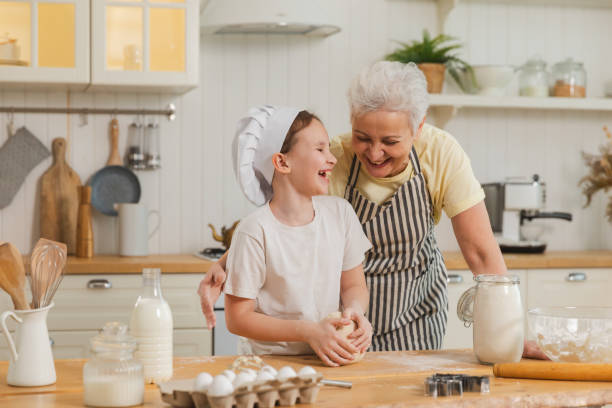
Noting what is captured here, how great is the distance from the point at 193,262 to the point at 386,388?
201 centimetres

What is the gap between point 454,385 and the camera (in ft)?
4.32

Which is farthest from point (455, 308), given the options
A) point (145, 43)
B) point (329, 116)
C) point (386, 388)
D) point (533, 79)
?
point (386, 388)

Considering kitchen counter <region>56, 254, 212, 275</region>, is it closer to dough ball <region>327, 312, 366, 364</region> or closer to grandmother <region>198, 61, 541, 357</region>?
grandmother <region>198, 61, 541, 357</region>

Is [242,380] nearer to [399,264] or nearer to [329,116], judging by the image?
[399,264]

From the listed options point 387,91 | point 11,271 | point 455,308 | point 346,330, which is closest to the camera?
point 11,271

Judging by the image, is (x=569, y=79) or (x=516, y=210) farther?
(x=569, y=79)

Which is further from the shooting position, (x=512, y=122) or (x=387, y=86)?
(x=512, y=122)

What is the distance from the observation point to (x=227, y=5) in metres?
3.42

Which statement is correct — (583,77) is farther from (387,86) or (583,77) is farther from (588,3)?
(387,86)

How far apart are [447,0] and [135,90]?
60.9 inches

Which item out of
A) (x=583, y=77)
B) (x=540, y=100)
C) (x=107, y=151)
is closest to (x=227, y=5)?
(x=107, y=151)

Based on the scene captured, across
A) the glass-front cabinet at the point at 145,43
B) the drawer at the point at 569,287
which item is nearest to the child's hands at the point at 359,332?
the glass-front cabinet at the point at 145,43

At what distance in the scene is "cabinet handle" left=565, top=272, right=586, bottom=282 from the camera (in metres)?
3.56

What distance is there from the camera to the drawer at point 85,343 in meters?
3.19
